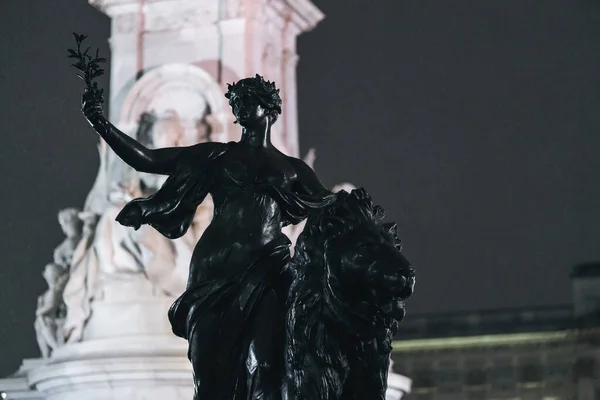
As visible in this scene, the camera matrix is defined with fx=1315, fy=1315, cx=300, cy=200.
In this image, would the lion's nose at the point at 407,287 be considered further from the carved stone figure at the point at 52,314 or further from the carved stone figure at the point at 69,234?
the carved stone figure at the point at 69,234

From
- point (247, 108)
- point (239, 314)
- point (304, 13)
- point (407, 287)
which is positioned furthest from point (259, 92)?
point (304, 13)

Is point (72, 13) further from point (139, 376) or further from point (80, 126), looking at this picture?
point (139, 376)

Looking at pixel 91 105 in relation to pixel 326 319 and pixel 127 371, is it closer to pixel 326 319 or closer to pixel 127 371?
pixel 326 319

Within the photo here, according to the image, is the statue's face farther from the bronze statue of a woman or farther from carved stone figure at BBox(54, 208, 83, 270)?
carved stone figure at BBox(54, 208, 83, 270)

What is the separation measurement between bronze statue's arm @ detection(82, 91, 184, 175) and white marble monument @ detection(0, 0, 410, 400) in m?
8.39

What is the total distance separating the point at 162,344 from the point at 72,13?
9337 millimetres

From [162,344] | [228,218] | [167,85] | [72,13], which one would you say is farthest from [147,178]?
[228,218]

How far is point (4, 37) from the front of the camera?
23.2 meters

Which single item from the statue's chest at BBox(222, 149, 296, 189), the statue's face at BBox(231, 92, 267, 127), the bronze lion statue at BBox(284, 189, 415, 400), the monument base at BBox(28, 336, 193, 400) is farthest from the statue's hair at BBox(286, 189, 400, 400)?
the monument base at BBox(28, 336, 193, 400)

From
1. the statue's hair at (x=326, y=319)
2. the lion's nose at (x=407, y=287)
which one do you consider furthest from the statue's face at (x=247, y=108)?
the lion's nose at (x=407, y=287)

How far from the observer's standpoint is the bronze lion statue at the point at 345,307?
500cm

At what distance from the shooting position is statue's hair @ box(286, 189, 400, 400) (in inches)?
198

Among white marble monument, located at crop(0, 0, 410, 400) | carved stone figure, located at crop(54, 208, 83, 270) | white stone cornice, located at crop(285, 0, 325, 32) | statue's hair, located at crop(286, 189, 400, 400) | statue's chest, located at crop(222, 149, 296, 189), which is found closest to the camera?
statue's hair, located at crop(286, 189, 400, 400)

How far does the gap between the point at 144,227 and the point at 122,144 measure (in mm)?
9344
